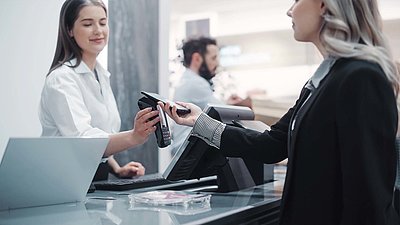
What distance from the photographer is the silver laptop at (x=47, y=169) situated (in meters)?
1.26

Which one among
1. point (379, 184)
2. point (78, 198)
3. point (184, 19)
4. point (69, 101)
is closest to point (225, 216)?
point (379, 184)

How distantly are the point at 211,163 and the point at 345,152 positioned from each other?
0.61 metres

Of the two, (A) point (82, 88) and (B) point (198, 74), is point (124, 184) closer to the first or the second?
(A) point (82, 88)

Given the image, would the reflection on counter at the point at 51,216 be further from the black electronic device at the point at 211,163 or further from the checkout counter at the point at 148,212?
the black electronic device at the point at 211,163

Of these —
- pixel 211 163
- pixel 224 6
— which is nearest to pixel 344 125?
pixel 211 163

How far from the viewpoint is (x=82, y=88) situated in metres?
1.94

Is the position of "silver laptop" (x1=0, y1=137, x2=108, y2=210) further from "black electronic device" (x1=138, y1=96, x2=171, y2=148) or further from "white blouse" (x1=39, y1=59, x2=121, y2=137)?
"white blouse" (x1=39, y1=59, x2=121, y2=137)

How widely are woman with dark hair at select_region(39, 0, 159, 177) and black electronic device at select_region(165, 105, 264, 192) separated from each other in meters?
0.18

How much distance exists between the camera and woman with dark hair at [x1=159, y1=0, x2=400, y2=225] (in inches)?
44.1

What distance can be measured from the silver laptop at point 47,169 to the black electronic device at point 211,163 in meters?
0.28

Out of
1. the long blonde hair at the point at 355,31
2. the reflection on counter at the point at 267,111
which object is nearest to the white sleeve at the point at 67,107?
the long blonde hair at the point at 355,31

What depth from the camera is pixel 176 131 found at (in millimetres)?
3617

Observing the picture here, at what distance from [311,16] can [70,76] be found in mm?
950

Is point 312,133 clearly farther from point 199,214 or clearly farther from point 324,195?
point 199,214
